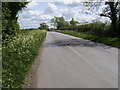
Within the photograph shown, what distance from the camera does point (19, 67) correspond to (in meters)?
5.68

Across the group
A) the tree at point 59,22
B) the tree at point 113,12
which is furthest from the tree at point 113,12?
the tree at point 59,22

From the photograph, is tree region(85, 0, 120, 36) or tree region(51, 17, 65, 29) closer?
tree region(85, 0, 120, 36)

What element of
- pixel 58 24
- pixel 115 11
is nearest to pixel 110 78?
pixel 115 11

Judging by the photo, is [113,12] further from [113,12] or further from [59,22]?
[59,22]

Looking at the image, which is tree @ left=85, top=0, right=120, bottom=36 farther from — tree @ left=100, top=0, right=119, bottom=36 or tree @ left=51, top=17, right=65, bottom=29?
tree @ left=51, top=17, right=65, bottom=29

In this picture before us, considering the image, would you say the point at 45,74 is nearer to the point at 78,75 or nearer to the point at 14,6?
the point at 78,75

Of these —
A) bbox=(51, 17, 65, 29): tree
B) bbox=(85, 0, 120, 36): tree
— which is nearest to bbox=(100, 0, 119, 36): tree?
bbox=(85, 0, 120, 36): tree

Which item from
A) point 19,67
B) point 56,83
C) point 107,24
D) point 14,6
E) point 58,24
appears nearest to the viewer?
point 56,83

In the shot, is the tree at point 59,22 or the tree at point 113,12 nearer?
the tree at point 113,12

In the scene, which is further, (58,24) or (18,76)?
(58,24)

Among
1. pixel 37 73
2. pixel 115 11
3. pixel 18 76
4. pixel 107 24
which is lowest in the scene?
pixel 37 73

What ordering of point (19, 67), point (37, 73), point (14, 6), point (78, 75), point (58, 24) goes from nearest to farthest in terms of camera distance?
point (19, 67) < point (78, 75) < point (37, 73) < point (14, 6) < point (58, 24)

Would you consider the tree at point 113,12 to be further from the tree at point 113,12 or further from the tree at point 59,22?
the tree at point 59,22

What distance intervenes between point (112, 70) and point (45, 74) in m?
2.99
